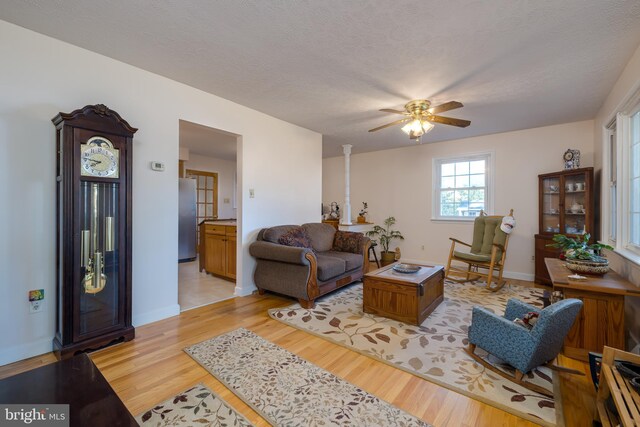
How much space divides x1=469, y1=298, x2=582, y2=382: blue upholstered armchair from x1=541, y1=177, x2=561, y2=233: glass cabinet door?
301 cm

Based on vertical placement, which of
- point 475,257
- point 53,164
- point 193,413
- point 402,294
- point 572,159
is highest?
point 572,159

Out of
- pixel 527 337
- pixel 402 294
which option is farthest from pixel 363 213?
pixel 527 337

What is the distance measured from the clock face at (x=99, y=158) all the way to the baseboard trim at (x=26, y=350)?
4.50ft

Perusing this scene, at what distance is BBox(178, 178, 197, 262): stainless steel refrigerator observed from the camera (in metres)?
5.90

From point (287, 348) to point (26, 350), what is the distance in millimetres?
1988

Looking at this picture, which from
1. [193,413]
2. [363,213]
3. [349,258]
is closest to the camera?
[193,413]

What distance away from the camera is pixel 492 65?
2.51 metres

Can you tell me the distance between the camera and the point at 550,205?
14.1 feet

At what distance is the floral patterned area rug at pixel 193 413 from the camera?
1498 mm

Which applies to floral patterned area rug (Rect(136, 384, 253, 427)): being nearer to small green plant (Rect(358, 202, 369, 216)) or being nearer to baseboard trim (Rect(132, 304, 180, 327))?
baseboard trim (Rect(132, 304, 180, 327))

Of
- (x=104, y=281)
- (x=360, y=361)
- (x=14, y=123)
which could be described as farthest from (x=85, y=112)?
(x=360, y=361)

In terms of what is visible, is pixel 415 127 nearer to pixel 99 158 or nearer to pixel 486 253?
pixel 486 253

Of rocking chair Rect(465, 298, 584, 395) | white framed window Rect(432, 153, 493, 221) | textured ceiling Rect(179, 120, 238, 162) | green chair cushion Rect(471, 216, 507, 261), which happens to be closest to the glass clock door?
textured ceiling Rect(179, 120, 238, 162)

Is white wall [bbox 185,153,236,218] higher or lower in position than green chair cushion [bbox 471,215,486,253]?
higher
